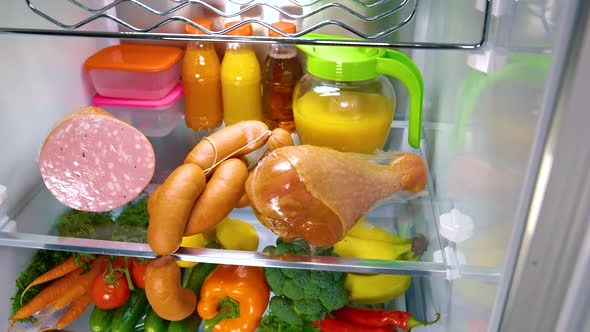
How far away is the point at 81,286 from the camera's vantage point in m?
1.19

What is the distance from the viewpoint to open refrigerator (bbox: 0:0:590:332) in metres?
0.54

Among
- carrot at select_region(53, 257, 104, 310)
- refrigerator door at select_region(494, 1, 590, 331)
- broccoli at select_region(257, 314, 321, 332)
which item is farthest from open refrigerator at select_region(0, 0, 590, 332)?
broccoli at select_region(257, 314, 321, 332)

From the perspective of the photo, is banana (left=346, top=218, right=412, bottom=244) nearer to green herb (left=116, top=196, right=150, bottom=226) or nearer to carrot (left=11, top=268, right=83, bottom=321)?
green herb (left=116, top=196, right=150, bottom=226)

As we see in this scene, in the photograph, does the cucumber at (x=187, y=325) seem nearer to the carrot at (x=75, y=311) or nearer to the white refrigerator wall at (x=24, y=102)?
the carrot at (x=75, y=311)

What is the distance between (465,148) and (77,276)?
0.87 m

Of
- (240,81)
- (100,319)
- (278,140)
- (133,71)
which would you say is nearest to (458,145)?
(278,140)

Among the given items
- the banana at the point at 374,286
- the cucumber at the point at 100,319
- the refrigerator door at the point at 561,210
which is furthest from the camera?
the cucumber at the point at 100,319

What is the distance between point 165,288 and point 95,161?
27cm

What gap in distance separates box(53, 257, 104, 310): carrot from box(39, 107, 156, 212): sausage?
276 mm

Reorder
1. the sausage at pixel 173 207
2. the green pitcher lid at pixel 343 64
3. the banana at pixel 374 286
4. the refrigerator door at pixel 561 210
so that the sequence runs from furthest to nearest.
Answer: the banana at pixel 374 286, the green pitcher lid at pixel 343 64, the sausage at pixel 173 207, the refrigerator door at pixel 561 210

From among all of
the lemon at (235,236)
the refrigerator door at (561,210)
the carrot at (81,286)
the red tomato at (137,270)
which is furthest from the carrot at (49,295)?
the refrigerator door at (561,210)

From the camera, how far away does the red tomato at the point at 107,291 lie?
47.1 inches

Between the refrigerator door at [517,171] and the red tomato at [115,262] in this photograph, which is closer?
the refrigerator door at [517,171]

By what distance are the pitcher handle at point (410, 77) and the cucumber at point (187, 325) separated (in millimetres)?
614
